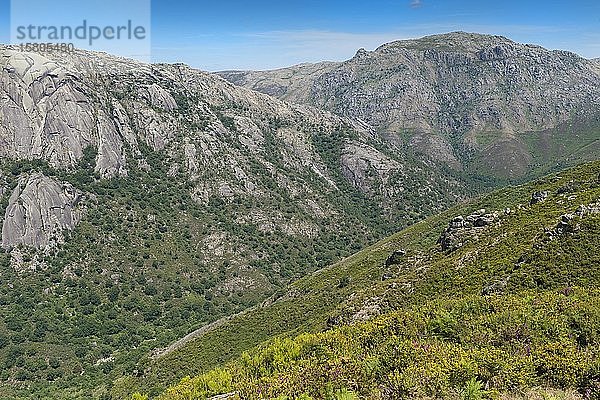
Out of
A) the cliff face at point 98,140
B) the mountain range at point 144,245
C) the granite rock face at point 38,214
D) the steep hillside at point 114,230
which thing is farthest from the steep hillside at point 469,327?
the cliff face at point 98,140

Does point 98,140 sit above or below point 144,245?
above

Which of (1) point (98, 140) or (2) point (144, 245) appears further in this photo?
(1) point (98, 140)

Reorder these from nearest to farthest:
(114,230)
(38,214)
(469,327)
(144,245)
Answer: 1. (469,327)
2. (38,214)
3. (144,245)
4. (114,230)

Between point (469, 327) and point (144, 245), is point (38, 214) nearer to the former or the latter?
point (144, 245)

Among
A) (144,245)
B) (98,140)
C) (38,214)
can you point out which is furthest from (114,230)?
(98,140)

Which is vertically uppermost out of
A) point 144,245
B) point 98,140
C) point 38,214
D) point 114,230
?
point 98,140

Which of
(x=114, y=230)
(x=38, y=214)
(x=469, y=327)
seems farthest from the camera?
(x=114, y=230)

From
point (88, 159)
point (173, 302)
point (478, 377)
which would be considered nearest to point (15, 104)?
point (88, 159)
